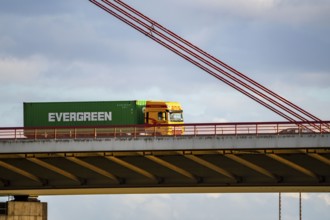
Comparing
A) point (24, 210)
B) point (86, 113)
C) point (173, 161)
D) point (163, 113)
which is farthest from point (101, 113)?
point (173, 161)

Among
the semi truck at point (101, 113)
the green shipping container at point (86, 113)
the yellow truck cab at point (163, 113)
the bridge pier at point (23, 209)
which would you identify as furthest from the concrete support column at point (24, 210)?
the yellow truck cab at point (163, 113)

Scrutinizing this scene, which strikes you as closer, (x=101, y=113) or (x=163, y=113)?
(x=101, y=113)

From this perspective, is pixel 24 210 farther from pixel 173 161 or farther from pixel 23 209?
pixel 173 161

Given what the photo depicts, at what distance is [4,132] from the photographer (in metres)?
68.8

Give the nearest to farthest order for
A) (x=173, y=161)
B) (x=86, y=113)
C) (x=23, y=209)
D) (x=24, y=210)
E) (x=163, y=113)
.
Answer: (x=173, y=161) < (x=23, y=209) < (x=24, y=210) < (x=86, y=113) < (x=163, y=113)

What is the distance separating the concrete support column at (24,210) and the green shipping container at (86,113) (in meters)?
8.62

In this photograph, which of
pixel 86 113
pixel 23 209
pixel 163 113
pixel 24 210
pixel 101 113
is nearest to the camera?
pixel 23 209

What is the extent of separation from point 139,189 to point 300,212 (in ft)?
111

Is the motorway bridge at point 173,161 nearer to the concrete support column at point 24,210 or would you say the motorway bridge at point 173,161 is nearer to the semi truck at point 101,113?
the concrete support column at point 24,210

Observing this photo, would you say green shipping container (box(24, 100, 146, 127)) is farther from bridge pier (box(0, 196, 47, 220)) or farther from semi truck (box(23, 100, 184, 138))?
bridge pier (box(0, 196, 47, 220))

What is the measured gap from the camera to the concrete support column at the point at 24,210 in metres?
75.8

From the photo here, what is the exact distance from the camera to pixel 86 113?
8450 cm

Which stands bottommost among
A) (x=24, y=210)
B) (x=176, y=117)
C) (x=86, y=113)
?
(x=24, y=210)

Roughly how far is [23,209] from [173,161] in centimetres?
1461
